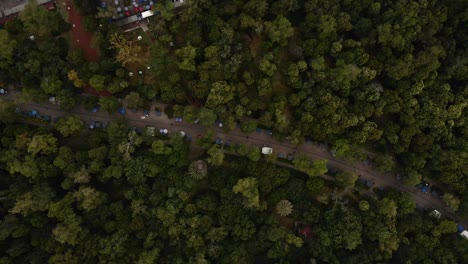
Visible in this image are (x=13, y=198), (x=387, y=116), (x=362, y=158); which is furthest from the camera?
(x=387, y=116)

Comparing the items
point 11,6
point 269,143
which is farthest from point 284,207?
point 11,6

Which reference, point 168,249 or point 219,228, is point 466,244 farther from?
point 168,249

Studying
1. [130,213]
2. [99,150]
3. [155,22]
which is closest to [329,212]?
[130,213]

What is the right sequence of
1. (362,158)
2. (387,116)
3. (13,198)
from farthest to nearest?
(387,116) < (362,158) < (13,198)

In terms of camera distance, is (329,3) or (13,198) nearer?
(13,198)

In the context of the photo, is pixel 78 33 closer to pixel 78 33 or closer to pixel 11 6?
pixel 78 33

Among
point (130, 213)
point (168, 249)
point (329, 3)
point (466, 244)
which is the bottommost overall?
point (466, 244)

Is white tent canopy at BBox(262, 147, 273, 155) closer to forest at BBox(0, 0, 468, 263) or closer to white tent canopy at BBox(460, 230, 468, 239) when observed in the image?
forest at BBox(0, 0, 468, 263)

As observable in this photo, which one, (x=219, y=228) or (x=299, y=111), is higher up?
(x=299, y=111)

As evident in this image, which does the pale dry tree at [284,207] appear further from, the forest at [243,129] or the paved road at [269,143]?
the paved road at [269,143]
